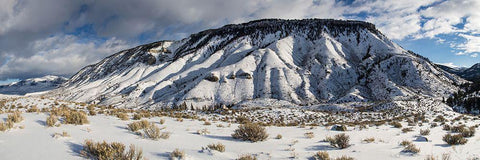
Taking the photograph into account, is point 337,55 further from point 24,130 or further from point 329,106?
point 24,130

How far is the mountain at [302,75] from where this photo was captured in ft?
191

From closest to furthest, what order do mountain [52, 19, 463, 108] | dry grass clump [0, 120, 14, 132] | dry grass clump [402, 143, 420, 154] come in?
dry grass clump [0, 120, 14, 132] < dry grass clump [402, 143, 420, 154] < mountain [52, 19, 463, 108]

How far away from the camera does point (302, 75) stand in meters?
68.1

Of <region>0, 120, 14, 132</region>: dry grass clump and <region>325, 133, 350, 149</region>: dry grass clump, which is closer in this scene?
<region>0, 120, 14, 132</region>: dry grass clump

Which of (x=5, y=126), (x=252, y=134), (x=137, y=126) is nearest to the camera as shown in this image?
(x=5, y=126)

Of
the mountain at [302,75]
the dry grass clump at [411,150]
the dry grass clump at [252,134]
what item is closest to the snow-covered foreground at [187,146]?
the dry grass clump at [411,150]

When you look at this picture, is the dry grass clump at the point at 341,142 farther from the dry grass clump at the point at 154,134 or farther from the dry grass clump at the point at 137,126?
the dry grass clump at the point at 137,126

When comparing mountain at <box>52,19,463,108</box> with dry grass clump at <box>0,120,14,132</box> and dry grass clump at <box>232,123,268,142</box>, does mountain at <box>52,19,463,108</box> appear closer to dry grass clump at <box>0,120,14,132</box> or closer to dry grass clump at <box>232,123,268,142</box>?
dry grass clump at <box>232,123,268,142</box>

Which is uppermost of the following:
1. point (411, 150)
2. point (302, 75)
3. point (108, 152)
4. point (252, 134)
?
point (302, 75)

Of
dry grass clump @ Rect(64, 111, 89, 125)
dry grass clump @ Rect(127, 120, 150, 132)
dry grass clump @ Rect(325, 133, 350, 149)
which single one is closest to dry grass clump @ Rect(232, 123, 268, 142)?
dry grass clump @ Rect(325, 133, 350, 149)

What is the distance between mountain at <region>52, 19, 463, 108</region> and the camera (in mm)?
58309

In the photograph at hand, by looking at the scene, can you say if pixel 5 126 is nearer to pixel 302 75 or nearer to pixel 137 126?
pixel 137 126

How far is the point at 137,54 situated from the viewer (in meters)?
145

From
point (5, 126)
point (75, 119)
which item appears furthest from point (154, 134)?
point (5, 126)
